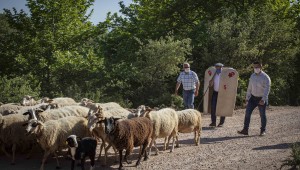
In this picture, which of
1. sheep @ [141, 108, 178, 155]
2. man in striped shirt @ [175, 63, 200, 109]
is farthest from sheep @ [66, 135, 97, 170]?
man in striped shirt @ [175, 63, 200, 109]

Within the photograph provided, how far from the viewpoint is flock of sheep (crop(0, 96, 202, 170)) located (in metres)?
9.77

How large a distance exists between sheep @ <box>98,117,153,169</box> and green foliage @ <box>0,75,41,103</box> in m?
10.3

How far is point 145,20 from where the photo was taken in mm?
27047

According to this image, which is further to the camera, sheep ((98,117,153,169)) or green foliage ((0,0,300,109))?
green foliage ((0,0,300,109))

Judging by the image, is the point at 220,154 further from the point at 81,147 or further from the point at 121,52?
the point at 121,52

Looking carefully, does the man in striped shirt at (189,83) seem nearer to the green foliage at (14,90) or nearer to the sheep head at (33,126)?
the sheep head at (33,126)

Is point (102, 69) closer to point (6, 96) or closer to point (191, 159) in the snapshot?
point (6, 96)

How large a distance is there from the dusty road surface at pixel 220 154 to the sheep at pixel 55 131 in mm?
589

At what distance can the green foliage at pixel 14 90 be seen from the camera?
1861 centimetres

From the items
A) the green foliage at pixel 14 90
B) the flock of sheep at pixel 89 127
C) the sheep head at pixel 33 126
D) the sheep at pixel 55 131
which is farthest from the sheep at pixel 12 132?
the green foliage at pixel 14 90

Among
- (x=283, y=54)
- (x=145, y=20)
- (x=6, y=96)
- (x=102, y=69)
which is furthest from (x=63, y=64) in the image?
(x=283, y=54)

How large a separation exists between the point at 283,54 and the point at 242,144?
16.2 m

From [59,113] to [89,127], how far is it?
6.07 ft

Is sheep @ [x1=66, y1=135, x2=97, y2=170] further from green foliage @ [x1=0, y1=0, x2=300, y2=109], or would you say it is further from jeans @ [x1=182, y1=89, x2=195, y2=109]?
green foliage @ [x1=0, y1=0, x2=300, y2=109]
